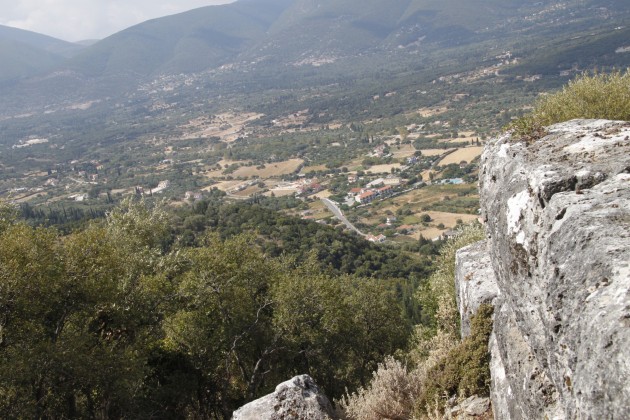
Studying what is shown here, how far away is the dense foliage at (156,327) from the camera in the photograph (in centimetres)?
1034

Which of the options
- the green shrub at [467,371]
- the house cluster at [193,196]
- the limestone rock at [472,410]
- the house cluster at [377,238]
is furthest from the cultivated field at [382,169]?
the limestone rock at [472,410]

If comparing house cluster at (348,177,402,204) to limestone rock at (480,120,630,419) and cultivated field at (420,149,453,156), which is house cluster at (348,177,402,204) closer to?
cultivated field at (420,149,453,156)

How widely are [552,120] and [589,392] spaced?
1091cm

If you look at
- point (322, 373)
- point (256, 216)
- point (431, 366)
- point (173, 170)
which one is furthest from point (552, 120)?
point (173, 170)

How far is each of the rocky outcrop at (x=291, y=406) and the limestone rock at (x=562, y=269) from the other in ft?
14.7

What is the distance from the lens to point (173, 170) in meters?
175

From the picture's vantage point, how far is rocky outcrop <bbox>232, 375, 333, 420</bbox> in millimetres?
10625

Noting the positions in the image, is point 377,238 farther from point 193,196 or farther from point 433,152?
point 433,152

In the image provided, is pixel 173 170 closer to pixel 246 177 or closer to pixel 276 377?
pixel 246 177

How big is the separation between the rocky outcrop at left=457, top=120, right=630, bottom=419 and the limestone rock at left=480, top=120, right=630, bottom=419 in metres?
0.01

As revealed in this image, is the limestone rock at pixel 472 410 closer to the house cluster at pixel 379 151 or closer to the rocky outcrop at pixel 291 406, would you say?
the rocky outcrop at pixel 291 406

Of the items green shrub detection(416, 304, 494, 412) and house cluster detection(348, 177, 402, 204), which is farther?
house cluster detection(348, 177, 402, 204)

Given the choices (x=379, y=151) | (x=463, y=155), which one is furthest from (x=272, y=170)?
(x=463, y=155)

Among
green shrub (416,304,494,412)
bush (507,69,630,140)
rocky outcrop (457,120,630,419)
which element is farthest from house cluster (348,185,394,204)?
rocky outcrop (457,120,630,419)
